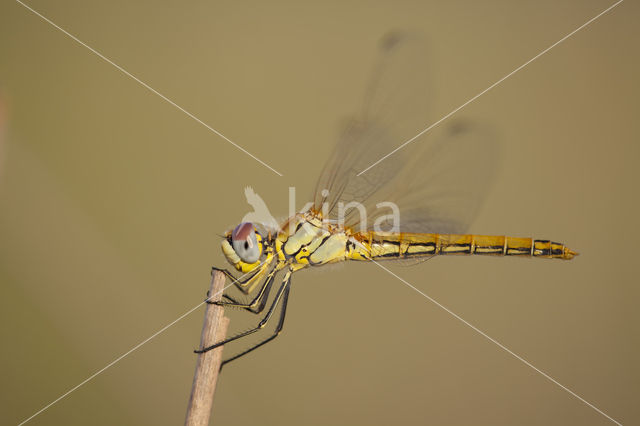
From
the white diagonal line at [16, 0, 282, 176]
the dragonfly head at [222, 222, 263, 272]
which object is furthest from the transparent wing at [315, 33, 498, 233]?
the white diagonal line at [16, 0, 282, 176]

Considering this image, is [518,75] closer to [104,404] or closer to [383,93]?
[383,93]

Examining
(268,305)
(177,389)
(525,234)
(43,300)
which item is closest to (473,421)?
(525,234)

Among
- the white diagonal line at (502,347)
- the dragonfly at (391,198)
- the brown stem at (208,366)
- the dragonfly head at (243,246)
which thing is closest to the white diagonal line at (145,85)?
the dragonfly at (391,198)

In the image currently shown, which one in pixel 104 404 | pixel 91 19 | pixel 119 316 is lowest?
pixel 104 404

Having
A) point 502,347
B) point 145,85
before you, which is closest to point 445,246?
point 502,347

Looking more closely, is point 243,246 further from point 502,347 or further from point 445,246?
point 502,347

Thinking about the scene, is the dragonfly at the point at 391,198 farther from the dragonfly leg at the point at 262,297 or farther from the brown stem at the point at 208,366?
the brown stem at the point at 208,366

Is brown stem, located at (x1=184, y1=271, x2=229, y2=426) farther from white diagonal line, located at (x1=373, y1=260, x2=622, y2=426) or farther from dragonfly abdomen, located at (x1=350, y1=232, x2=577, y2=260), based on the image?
white diagonal line, located at (x1=373, y1=260, x2=622, y2=426)
